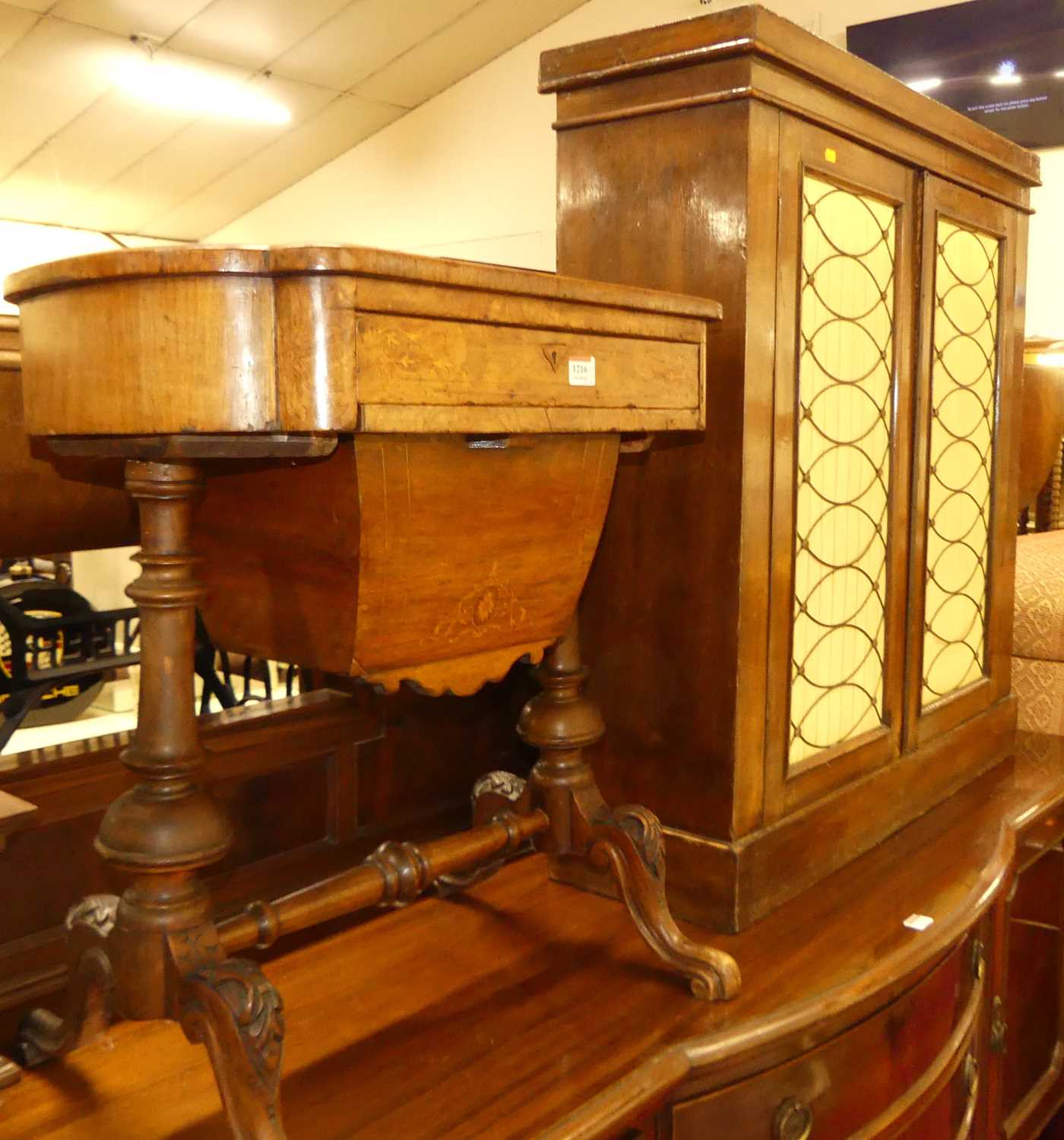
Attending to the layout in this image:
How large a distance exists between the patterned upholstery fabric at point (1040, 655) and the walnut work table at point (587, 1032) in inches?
34.0

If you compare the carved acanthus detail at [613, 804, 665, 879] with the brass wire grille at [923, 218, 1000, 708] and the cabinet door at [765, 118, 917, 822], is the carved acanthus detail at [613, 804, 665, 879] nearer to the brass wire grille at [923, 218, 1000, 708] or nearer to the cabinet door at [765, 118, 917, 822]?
the cabinet door at [765, 118, 917, 822]

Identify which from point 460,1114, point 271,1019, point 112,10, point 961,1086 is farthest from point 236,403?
point 112,10

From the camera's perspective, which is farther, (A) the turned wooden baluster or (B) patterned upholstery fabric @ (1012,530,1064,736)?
(B) patterned upholstery fabric @ (1012,530,1064,736)

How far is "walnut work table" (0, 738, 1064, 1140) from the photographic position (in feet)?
4.07

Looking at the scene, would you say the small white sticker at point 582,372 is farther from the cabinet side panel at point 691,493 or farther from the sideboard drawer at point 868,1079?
the sideboard drawer at point 868,1079

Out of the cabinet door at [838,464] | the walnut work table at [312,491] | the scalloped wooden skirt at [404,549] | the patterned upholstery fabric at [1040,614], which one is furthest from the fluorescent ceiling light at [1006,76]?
the scalloped wooden skirt at [404,549]

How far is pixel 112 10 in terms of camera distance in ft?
18.4

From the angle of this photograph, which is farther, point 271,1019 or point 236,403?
point 271,1019

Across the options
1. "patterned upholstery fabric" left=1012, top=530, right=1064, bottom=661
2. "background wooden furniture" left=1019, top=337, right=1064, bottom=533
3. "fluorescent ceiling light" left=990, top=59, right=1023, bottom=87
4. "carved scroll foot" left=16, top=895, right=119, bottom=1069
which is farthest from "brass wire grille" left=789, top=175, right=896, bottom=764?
"fluorescent ceiling light" left=990, top=59, right=1023, bottom=87

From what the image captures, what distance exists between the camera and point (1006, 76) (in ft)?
16.4

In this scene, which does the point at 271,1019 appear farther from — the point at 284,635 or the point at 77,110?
the point at 77,110

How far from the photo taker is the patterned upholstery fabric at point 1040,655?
2.68 metres

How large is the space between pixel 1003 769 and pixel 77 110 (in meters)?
6.05

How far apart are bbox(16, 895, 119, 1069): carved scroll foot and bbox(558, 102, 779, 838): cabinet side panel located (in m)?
0.78
